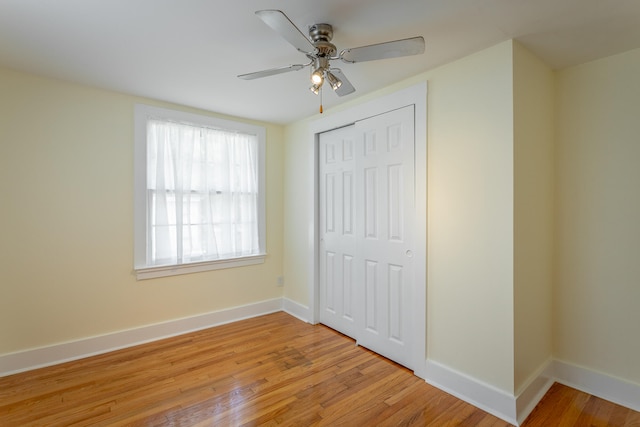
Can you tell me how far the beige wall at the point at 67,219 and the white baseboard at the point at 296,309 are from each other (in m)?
1.33

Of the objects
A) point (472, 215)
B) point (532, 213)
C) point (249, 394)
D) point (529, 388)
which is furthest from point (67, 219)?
point (529, 388)

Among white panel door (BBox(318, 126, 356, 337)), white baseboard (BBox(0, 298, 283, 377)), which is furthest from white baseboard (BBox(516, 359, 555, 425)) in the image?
white baseboard (BBox(0, 298, 283, 377))

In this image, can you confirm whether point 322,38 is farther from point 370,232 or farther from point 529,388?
point 529,388

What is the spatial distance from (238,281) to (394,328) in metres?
1.94

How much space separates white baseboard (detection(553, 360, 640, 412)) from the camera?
6.75 feet

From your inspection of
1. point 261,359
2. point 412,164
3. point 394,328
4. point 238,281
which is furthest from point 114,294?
point 412,164

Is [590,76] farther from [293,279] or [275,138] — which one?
[293,279]

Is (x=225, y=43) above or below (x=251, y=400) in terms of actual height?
above

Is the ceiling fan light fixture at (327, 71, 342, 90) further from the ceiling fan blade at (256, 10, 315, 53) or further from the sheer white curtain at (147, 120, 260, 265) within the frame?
the sheer white curtain at (147, 120, 260, 265)

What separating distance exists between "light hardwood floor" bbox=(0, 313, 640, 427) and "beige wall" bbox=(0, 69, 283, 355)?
1.29ft

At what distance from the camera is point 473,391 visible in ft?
6.91

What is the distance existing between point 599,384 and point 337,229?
241 cm

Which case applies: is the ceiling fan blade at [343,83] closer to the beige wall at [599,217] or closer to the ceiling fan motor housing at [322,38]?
the ceiling fan motor housing at [322,38]

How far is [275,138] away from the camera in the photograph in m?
4.02
